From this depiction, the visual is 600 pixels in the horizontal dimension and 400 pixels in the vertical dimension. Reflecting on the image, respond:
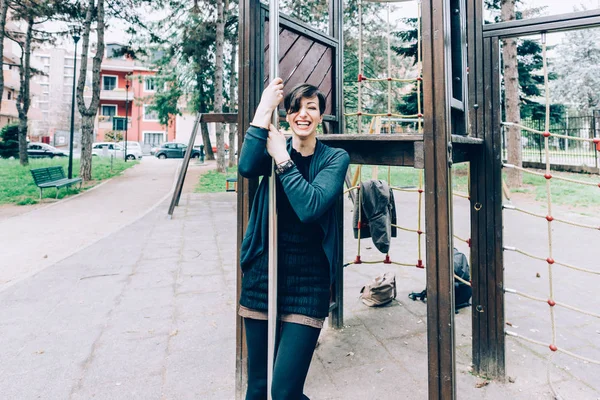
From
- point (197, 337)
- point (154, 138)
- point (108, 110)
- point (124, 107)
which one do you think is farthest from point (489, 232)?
point (108, 110)

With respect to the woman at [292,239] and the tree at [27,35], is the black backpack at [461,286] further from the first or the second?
the tree at [27,35]

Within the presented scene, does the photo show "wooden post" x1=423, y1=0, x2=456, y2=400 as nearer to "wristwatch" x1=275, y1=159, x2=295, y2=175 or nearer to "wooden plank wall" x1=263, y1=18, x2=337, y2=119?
"wristwatch" x1=275, y1=159, x2=295, y2=175

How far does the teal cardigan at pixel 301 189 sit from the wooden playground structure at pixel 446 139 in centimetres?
39

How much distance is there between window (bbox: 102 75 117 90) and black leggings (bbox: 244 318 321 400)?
48.2 m

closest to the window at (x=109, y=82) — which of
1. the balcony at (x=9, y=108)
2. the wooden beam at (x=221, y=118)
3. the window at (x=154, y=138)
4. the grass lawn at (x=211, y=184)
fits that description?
the window at (x=154, y=138)

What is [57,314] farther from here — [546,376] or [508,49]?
[508,49]

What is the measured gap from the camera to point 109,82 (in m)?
44.2

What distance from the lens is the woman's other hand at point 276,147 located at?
1484 millimetres

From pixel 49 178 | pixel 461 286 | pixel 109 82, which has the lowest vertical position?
pixel 49 178

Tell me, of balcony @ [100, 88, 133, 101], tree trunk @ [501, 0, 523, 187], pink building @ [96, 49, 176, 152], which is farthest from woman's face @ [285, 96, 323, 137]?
balcony @ [100, 88, 133, 101]

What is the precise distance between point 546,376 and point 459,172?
15.1 metres

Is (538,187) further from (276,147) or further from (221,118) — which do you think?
(276,147)

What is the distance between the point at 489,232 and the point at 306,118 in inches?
54.9

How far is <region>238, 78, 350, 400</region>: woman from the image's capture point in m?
1.50
